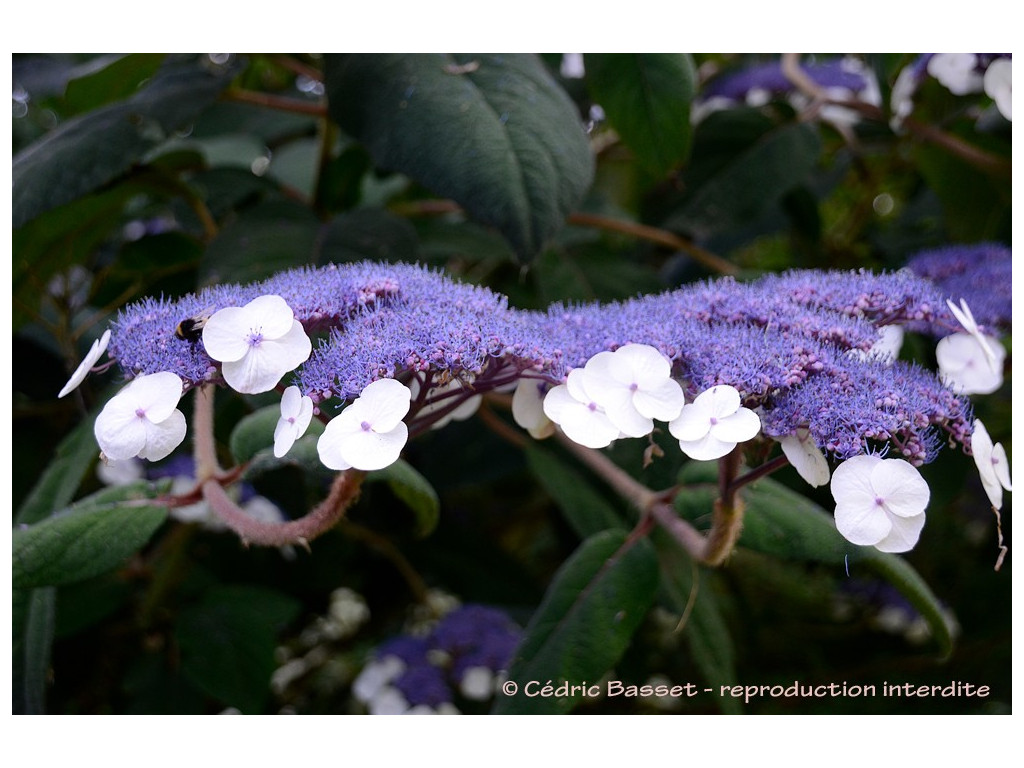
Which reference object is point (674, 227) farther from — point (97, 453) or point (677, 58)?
point (97, 453)

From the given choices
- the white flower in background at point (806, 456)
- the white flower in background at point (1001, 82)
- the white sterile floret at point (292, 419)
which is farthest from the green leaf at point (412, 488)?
the white flower in background at point (1001, 82)

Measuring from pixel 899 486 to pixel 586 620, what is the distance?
23 cm

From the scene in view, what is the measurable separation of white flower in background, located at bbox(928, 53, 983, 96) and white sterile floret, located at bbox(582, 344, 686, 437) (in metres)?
0.46

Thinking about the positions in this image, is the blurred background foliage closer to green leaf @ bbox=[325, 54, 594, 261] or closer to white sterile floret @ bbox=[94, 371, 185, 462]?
green leaf @ bbox=[325, 54, 594, 261]

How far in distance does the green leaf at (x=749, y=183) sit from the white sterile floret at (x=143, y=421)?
49cm

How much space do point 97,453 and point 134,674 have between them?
26 cm

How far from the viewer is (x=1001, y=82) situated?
2.27 feet

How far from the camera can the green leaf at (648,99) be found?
0.68m

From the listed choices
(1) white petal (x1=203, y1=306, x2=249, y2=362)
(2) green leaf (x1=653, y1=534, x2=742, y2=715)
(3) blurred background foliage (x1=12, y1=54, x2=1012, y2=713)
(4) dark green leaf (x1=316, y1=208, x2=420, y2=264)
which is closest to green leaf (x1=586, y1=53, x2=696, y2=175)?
(3) blurred background foliage (x1=12, y1=54, x2=1012, y2=713)

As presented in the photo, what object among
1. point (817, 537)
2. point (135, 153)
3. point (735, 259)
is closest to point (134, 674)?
point (135, 153)

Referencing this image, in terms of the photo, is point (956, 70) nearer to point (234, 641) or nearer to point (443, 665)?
point (443, 665)

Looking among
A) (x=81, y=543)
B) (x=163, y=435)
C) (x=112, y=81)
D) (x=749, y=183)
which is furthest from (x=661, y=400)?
(x=112, y=81)

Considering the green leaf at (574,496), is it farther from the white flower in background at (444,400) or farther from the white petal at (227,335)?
the white petal at (227,335)

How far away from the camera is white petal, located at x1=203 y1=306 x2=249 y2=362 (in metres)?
0.41
